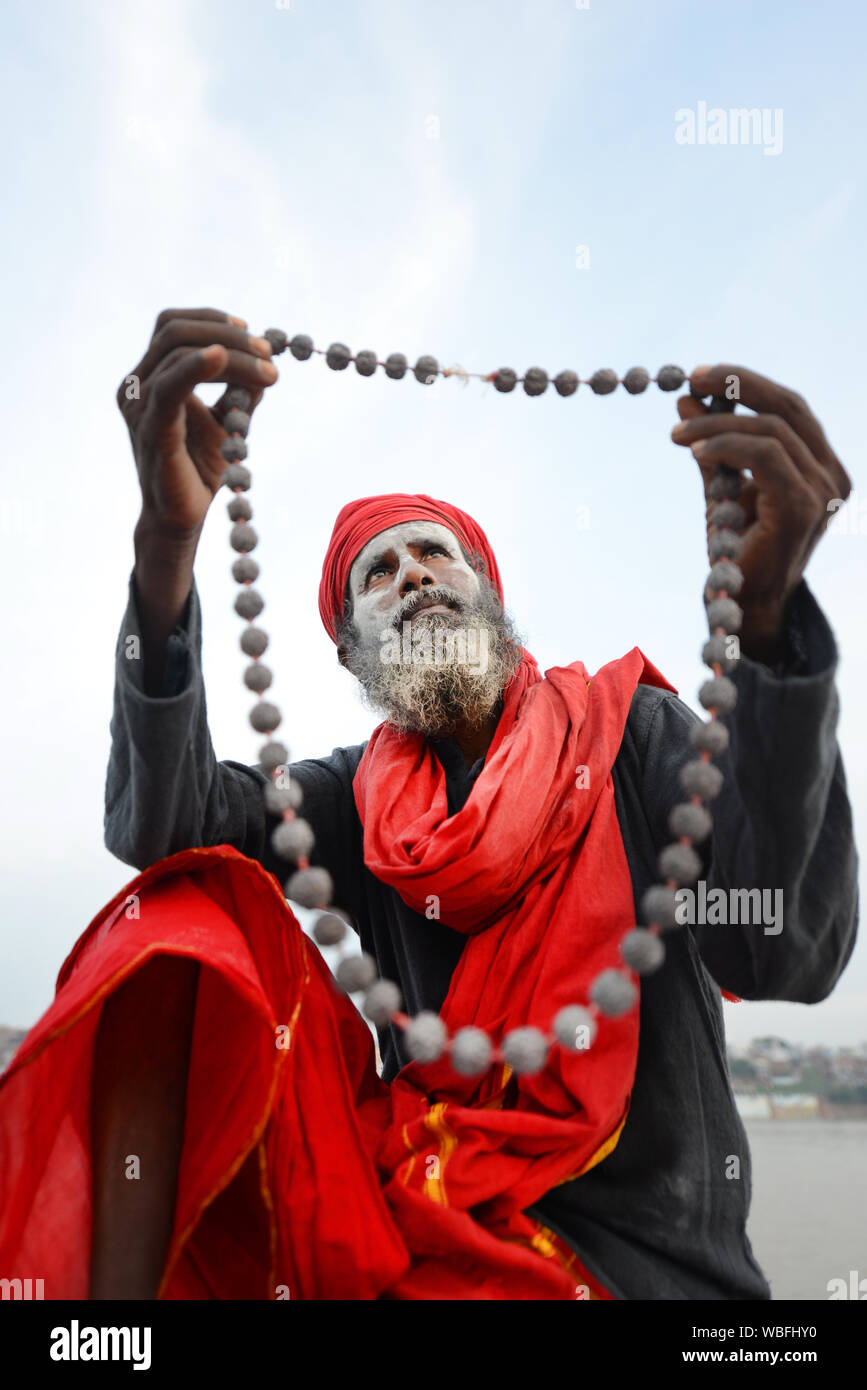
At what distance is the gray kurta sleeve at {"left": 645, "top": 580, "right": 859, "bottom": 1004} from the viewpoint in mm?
1677

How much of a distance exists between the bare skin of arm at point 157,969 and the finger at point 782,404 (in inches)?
31.0

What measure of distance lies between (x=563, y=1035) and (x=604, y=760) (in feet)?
A: 1.93

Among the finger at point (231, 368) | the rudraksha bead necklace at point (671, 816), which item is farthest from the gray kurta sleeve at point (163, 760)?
the finger at point (231, 368)

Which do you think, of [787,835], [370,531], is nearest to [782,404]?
[787,835]

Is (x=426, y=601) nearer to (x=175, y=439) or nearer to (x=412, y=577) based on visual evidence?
(x=412, y=577)

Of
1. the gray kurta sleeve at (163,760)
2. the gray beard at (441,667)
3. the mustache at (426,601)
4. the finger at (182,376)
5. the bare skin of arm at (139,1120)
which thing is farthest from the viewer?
the mustache at (426,601)

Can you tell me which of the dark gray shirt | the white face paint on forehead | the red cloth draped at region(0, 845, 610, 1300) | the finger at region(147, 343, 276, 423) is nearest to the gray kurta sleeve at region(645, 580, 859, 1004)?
the dark gray shirt

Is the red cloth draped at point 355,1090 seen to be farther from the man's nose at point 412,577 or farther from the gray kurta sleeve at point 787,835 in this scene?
the man's nose at point 412,577

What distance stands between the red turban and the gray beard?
0.90 ft

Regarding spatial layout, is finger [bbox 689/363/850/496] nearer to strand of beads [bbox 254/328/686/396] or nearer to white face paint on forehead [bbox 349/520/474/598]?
strand of beads [bbox 254/328/686/396]

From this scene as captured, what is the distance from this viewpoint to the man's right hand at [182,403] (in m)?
1.78

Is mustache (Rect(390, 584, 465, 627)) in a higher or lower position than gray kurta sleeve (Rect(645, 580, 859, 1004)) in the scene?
higher
